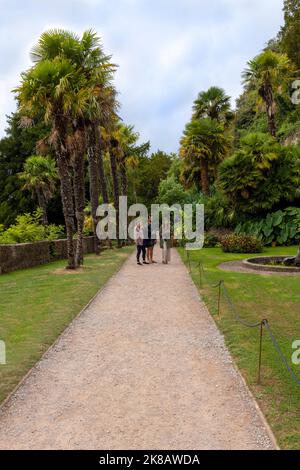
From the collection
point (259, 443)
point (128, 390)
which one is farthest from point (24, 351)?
point (259, 443)

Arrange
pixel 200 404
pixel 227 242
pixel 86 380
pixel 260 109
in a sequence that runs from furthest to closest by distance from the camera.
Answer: pixel 260 109 → pixel 227 242 → pixel 86 380 → pixel 200 404

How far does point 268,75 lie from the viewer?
30609mm

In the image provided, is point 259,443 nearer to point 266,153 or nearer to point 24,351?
point 24,351

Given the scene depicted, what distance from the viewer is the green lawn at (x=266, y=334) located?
5.12 m

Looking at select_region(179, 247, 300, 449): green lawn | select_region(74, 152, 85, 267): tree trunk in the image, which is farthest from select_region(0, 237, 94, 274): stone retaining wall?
select_region(179, 247, 300, 449): green lawn

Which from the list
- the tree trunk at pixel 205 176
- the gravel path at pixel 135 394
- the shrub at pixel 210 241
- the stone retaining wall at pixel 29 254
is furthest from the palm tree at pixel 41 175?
the gravel path at pixel 135 394

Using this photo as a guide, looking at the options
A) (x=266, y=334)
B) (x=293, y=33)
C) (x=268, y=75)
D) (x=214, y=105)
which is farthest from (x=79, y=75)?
(x=293, y=33)

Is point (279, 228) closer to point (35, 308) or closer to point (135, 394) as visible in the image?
point (35, 308)

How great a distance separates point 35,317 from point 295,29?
36.7 m

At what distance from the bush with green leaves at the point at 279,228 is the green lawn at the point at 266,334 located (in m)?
13.3

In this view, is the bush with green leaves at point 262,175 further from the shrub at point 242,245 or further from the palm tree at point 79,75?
the palm tree at point 79,75

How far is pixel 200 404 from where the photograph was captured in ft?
17.8

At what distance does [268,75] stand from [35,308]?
1015 inches

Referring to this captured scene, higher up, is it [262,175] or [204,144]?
[204,144]
